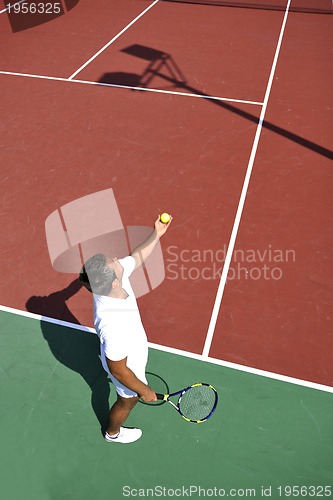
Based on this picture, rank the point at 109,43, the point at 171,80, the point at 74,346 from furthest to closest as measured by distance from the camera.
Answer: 1. the point at 109,43
2. the point at 171,80
3. the point at 74,346

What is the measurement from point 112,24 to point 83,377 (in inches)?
483

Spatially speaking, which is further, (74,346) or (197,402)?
(74,346)

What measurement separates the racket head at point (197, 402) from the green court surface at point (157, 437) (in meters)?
0.18

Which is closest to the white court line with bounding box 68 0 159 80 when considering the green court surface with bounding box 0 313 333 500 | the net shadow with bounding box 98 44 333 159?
the net shadow with bounding box 98 44 333 159

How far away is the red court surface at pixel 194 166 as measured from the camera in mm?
5496

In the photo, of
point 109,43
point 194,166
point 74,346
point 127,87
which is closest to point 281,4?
point 109,43

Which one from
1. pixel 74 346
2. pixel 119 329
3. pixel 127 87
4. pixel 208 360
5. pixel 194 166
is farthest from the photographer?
pixel 127 87

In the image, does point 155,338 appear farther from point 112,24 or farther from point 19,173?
point 112,24

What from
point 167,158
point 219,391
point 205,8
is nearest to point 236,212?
point 167,158

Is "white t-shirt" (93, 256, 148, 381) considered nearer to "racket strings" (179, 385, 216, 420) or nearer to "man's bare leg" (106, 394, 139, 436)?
"man's bare leg" (106, 394, 139, 436)

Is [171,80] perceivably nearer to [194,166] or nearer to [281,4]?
[194,166]

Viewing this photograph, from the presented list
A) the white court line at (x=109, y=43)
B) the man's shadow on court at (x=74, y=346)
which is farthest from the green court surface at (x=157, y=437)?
the white court line at (x=109, y=43)

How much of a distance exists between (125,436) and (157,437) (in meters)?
0.33

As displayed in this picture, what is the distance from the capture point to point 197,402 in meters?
4.38
